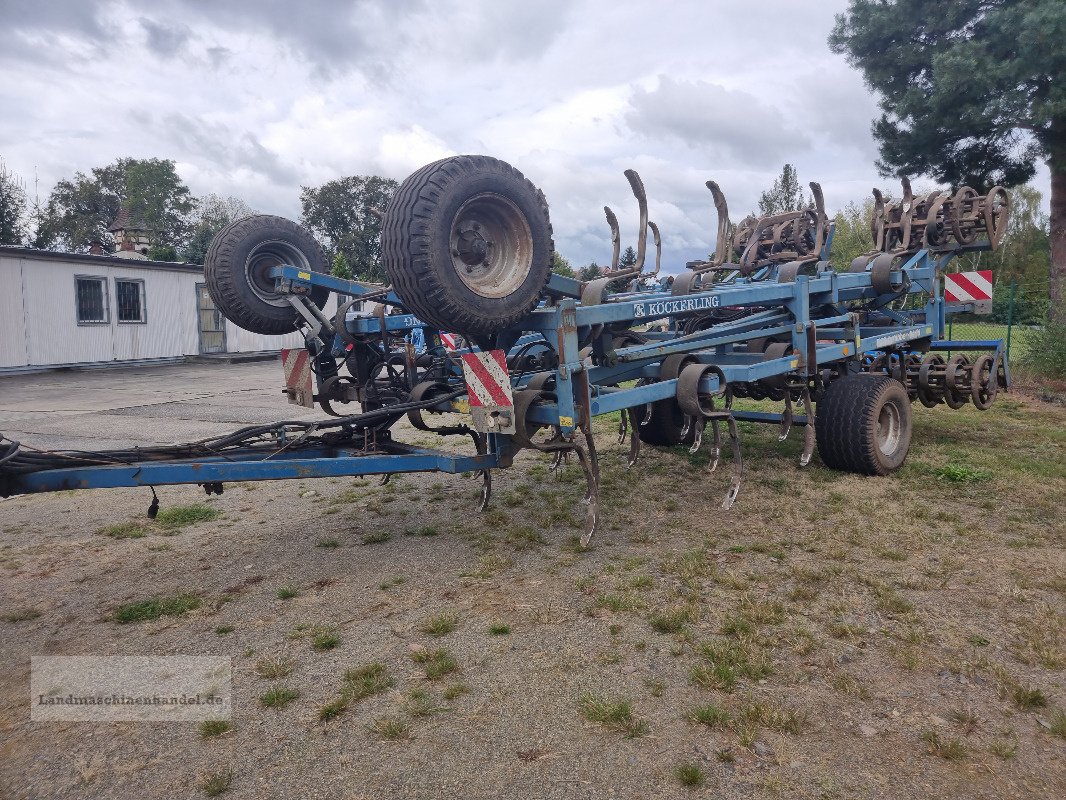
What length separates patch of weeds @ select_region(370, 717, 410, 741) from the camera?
8.84ft

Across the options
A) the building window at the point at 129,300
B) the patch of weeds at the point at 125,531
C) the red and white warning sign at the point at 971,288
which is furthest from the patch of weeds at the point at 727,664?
the building window at the point at 129,300

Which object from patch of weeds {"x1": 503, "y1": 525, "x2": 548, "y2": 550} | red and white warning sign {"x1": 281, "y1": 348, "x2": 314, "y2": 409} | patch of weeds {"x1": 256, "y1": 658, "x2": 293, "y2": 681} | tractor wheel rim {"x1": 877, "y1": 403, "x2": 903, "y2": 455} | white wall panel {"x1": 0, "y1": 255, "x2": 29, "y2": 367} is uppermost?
white wall panel {"x1": 0, "y1": 255, "x2": 29, "y2": 367}

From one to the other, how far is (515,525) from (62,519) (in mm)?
3286

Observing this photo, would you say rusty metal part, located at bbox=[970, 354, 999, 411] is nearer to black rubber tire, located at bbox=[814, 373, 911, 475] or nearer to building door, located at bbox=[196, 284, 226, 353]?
black rubber tire, located at bbox=[814, 373, 911, 475]

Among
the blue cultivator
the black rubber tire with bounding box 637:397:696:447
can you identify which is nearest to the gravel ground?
the blue cultivator

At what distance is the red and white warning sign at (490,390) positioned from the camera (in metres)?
4.36

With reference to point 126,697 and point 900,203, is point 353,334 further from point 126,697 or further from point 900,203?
point 900,203

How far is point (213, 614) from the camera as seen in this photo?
3812 mm

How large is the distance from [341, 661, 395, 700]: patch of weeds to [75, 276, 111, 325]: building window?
18244mm

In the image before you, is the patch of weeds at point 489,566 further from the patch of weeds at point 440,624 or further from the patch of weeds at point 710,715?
the patch of weeds at point 710,715

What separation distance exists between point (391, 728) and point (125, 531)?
3369mm

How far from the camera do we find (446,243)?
390cm

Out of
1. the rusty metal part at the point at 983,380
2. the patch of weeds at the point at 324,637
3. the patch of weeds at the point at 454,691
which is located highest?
the rusty metal part at the point at 983,380

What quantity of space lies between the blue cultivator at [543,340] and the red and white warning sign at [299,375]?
2 cm
